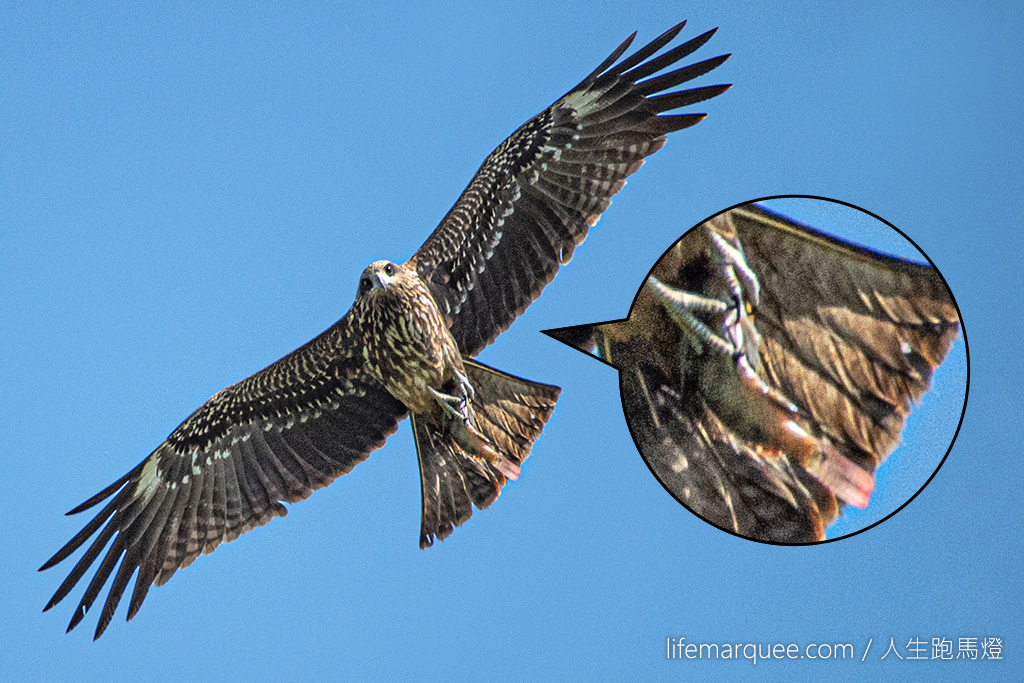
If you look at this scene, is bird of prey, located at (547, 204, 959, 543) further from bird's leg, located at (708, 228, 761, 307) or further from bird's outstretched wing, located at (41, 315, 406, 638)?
bird's outstretched wing, located at (41, 315, 406, 638)

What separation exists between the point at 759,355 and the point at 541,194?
1.63m

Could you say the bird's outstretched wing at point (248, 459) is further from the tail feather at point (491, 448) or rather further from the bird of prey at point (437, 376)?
the tail feather at point (491, 448)

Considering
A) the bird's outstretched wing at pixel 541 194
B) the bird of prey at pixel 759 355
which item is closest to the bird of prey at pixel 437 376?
the bird's outstretched wing at pixel 541 194

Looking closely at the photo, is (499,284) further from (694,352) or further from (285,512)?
(285,512)

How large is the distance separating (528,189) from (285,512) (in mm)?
2518

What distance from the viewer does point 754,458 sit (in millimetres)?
6922

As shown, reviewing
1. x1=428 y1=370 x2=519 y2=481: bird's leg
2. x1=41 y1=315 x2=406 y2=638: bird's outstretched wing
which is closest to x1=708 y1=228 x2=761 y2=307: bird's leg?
x1=428 y1=370 x2=519 y2=481: bird's leg

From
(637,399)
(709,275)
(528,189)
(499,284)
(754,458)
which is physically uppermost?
(528,189)

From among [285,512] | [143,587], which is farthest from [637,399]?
[143,587]

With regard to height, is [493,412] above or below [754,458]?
above

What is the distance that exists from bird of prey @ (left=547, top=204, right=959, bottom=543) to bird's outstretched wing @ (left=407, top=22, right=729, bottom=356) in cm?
53

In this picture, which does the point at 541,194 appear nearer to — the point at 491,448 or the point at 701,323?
the point at 701,323

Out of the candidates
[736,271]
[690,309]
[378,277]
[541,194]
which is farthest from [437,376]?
[736,271]

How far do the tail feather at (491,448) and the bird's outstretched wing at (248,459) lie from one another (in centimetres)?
56
